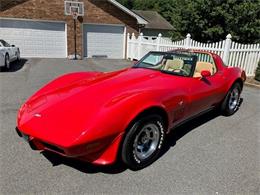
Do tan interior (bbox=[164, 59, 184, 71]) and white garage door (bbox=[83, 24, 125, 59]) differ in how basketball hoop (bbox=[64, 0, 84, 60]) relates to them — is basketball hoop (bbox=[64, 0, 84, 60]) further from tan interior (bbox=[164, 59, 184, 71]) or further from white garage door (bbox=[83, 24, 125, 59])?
tan interior (bbox=[164, 59, 184, 71])

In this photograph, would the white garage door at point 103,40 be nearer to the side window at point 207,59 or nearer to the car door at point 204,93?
the side window at point 207,59

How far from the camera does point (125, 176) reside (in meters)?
2.91

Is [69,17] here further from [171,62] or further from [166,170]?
[166,170]

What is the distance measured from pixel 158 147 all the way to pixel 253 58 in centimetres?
785

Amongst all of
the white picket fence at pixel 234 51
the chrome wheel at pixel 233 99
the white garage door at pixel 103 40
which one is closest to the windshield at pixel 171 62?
the chrome wheel at pixel 233 99

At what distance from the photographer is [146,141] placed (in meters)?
3.16

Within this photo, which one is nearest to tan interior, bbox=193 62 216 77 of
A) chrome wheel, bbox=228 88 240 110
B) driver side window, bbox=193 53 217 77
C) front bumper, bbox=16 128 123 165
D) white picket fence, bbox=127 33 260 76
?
driver side window, bbox=193 53 217 77

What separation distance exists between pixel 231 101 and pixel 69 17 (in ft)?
44.9

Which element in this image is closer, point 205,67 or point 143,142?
point 143,142

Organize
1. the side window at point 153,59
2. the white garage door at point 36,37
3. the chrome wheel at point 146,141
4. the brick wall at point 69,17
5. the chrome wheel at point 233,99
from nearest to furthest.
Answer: the chrome wheel at point 146,141 → the side window at point 153,59 → the chrome wheel at point 233,99 → the brick wall at point 69,17 → the white garage door at point 36,37

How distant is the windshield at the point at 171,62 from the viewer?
4.04 m

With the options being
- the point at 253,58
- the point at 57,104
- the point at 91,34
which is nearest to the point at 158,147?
the point at 57,104

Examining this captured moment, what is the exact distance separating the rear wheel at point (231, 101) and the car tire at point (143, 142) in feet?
7.24

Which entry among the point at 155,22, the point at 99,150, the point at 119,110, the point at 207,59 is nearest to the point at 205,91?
the point at 207,59
